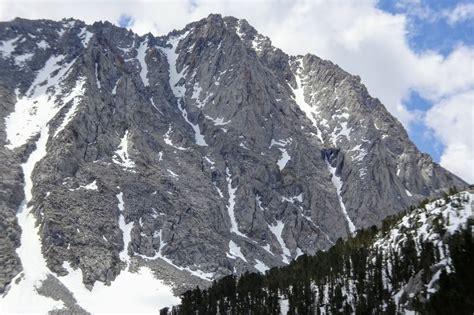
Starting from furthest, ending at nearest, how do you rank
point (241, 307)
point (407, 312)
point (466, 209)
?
1. point (241, 307)
2. point (466, 209)
3. point (407, 312)

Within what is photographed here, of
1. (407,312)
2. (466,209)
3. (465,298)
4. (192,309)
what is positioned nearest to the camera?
(465,298)

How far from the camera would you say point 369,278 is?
15925 cm

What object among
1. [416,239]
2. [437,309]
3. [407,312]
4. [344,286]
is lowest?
[437,309]

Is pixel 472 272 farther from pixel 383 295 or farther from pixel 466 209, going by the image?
pixel 466 209

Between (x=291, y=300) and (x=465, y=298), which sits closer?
(x=465, y=298)

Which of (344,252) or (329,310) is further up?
(344,252)

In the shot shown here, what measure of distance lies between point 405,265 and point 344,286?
18.8 m

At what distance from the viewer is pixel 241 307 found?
173 meters

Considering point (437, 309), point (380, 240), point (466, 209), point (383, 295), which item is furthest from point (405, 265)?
point (437, 309)

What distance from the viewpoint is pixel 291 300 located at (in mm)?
164500

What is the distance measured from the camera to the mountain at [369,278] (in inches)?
5487

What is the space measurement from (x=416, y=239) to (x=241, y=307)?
51031 millimetres

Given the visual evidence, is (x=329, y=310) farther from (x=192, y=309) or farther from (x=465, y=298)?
(x=465, y=298)

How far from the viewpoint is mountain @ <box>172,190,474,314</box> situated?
139375 millimetres
